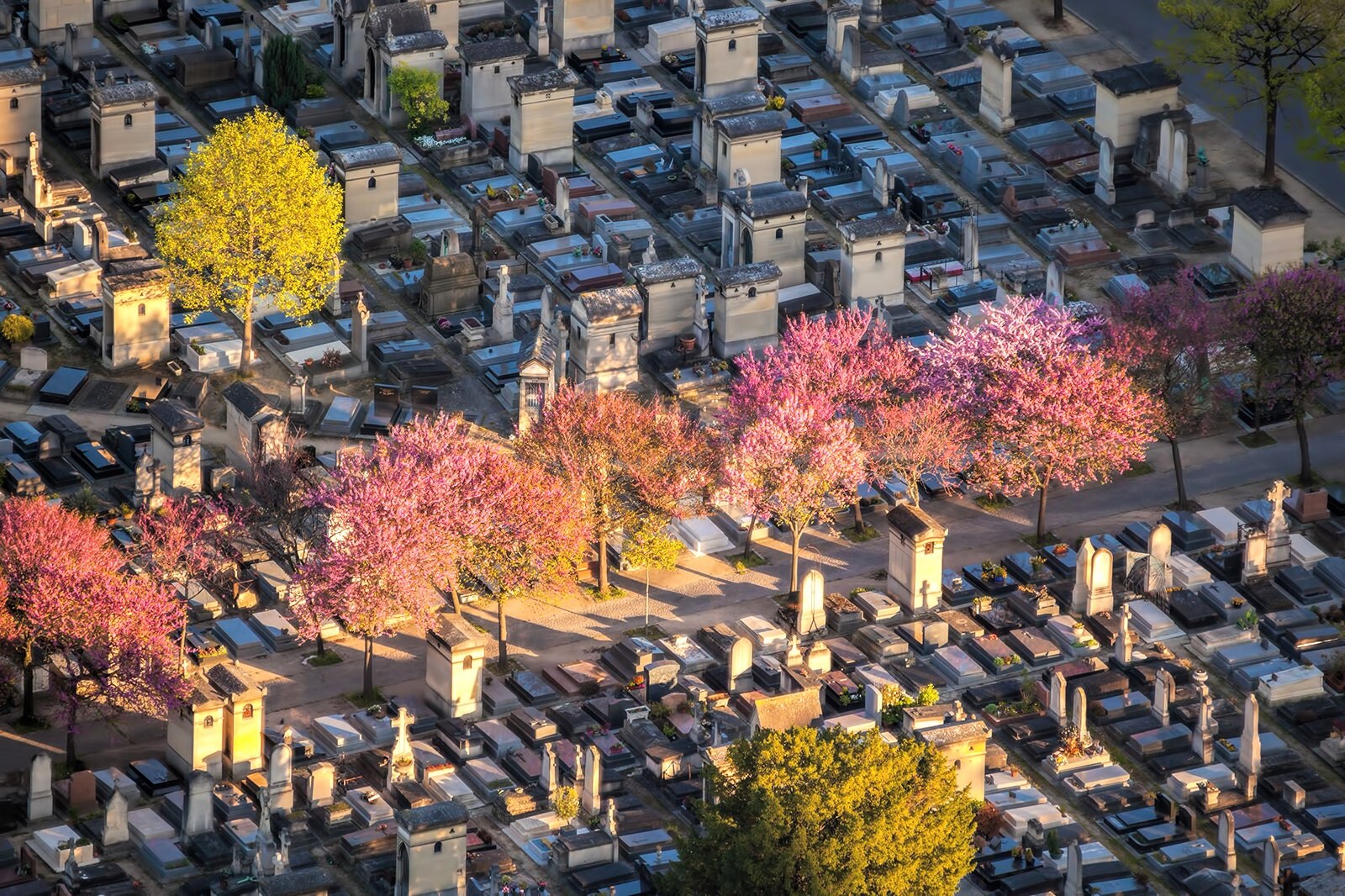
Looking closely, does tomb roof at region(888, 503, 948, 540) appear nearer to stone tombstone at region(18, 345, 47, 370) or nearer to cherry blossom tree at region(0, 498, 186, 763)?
cherry blossom tree at region(0, 498, 186, 763)

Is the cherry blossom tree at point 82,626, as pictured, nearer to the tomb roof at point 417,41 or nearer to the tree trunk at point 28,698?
the tree trunk at point 28,698

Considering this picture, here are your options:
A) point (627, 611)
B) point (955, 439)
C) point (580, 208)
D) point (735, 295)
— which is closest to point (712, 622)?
point (627, 611)

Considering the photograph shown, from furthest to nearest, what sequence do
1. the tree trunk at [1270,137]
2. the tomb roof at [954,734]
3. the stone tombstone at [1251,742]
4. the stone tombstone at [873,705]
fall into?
the tree trunk at [1270,137], the stone tombstone at [873,705], the stone tombstone at [1251,742], the tomb roof at [954,734]

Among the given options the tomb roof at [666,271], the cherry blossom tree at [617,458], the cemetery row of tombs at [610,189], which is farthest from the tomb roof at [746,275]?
the cherry blossom tree at [617,458]

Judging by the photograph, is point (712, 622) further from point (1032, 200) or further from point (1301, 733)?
point (1032, 200)

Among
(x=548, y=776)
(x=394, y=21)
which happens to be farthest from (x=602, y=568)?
(x=394, y=21)

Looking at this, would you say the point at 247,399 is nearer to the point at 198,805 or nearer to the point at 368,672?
the point at 368,672
